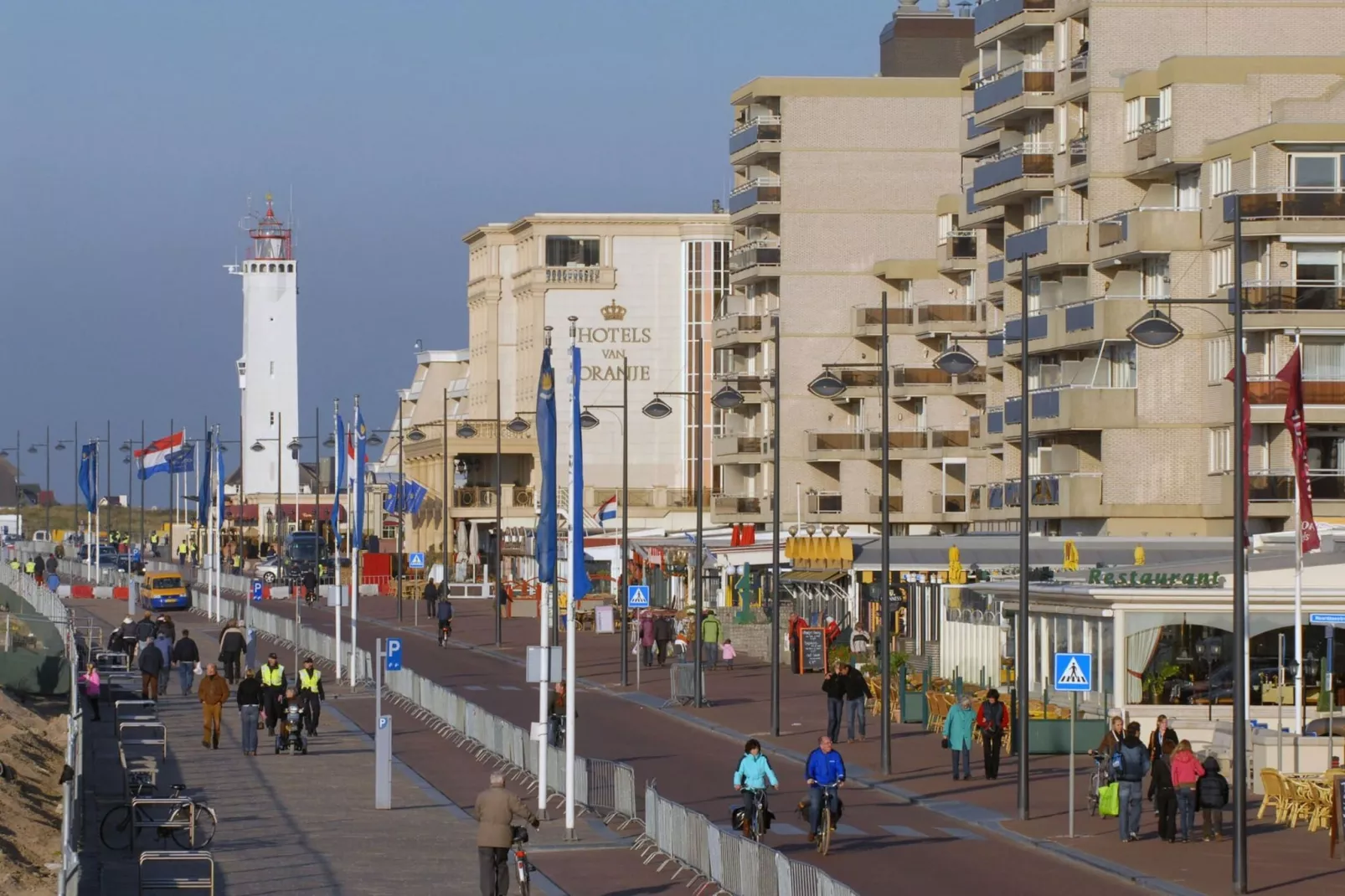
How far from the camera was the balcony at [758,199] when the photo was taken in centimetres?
8744

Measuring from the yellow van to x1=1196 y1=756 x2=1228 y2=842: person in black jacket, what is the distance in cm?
6472

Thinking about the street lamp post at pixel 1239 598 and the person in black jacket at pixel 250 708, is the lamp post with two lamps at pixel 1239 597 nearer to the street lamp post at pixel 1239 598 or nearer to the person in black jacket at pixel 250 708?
the street lamp post at pixel 1239 598

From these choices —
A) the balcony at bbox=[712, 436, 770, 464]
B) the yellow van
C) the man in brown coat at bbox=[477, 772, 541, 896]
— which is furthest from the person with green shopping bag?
the yellow van

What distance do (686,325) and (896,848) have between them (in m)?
92.1

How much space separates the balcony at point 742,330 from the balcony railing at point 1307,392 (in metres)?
33.5

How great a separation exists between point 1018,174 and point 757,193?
2317 centimetres

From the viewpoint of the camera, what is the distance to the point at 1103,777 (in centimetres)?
3231

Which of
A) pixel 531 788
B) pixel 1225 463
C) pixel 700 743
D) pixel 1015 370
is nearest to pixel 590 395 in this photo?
pixel 1015 370

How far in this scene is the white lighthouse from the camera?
465 ft

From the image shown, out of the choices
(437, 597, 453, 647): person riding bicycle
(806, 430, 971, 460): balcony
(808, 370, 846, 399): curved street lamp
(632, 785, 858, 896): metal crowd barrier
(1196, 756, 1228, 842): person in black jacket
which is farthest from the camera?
(806, 430, 971, 460): balcony

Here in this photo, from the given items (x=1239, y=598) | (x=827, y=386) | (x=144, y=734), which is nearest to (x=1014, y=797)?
(x=1239, y=598)

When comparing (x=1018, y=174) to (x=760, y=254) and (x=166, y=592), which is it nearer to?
(x=760, y=254)

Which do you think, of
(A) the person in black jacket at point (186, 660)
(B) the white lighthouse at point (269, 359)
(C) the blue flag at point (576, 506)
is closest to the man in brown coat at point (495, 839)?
(C) the blue flag at point (576, 506)

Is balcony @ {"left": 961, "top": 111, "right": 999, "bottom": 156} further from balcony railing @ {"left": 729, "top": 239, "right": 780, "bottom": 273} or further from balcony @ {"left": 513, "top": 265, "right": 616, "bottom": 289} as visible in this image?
balcony @ {"left": 513, "top": 265, "right": 616, "bottom": 289}
